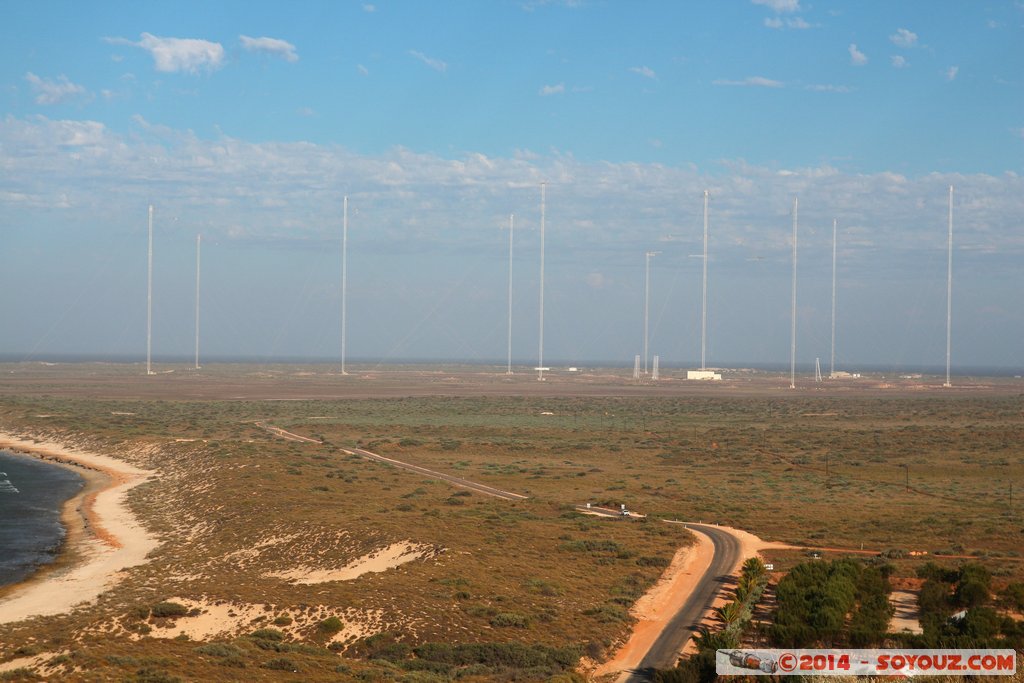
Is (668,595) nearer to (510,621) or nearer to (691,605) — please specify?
(691,605)

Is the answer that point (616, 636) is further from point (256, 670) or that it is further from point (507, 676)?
point (256, 670)

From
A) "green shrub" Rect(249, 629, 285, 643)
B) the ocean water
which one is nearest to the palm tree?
"green shrub" Rect(249, 629, 285, 643)

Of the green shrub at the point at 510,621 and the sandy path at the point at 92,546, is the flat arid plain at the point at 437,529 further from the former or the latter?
the sandy path at the point at 92,546

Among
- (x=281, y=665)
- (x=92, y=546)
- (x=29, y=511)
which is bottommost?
(x=29, y=511)

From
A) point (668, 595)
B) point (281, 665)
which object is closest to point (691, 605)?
point (668, 595)

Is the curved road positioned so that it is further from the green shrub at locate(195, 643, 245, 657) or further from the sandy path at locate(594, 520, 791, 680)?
the green shrub at locate(195, 643, 245, 657)

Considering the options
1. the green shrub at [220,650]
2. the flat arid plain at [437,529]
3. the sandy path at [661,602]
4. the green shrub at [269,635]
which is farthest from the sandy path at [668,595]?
the green shrub at [220,650]
